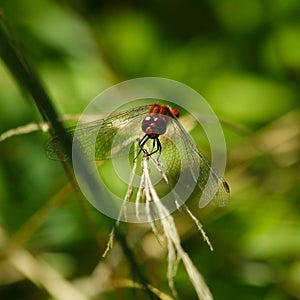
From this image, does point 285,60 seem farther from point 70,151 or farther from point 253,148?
point 70,151

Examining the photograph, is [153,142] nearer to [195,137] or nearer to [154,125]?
[154,125]

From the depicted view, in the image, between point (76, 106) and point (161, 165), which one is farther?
point (76, 106)

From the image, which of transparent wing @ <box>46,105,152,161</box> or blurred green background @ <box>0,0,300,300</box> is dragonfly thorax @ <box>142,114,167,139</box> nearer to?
transparent wing @ <box>46,105,152,161</box>

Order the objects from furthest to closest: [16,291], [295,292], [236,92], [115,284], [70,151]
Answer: [236,92], [16,291], [295,292], [115,284], [70,151]

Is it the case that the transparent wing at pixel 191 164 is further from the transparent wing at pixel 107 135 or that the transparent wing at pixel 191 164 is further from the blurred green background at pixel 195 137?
the blurred green background at pixel 195 137

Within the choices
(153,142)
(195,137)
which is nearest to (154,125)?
(153,142)

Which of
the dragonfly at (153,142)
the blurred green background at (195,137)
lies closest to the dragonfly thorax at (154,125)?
the dragonfly at (153,142)

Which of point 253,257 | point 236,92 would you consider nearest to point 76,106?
point 236,92
